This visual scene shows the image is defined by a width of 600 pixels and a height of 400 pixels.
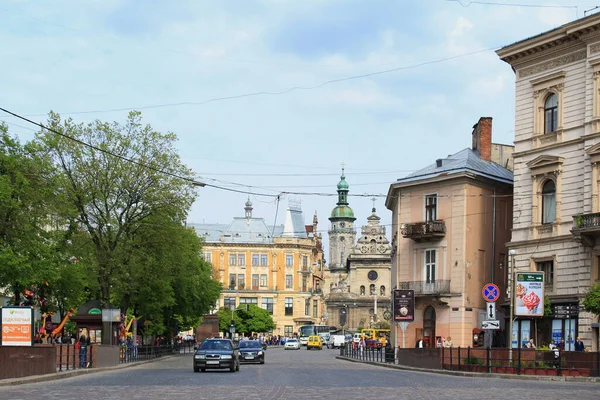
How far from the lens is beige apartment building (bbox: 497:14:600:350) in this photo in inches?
1877

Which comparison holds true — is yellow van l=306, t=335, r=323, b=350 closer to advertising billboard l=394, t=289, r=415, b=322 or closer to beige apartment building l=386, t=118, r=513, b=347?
beige apartment building l=386, t=118, r=513, b=347

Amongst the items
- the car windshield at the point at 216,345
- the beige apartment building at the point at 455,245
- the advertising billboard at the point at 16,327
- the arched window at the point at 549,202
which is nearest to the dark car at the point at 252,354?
the beige apartment building at the point at 455,245

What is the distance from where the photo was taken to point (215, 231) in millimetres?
159750

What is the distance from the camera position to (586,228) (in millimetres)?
46625

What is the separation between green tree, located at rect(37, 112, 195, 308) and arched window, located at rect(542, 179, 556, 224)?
19231 mm

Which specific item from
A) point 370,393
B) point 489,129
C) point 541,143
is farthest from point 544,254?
point 370,393

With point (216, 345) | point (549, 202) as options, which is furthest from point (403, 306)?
point (216, 345)

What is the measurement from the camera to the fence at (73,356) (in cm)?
3775

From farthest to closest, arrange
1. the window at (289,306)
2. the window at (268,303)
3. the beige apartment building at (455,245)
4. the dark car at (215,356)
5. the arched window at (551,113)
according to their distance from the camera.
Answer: the window at (289,306), the window at (268,303), the beige apartment building at (455,245), the arched window at (551,113), the dark car at (215,356)

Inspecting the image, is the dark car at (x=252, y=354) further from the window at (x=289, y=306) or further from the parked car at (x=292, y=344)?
the window at (x=289, y=306)

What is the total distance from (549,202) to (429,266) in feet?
47.1

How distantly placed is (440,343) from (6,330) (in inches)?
1216

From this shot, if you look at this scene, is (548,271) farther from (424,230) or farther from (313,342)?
(313,342)

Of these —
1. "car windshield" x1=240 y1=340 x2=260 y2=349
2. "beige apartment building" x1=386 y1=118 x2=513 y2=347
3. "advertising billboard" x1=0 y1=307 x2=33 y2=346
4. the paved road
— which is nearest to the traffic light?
"beige apartment building" x1=386 y1=118 x2=513 y2=347
